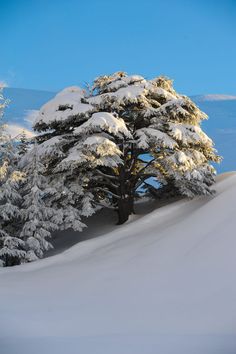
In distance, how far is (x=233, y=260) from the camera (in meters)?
10.4

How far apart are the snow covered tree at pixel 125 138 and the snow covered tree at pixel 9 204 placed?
2.04 m

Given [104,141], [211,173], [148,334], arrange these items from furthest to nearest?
[211,173], [104,141], [148,334]

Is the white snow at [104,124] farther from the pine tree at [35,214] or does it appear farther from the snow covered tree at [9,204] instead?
the snow covered tree at [9,204]

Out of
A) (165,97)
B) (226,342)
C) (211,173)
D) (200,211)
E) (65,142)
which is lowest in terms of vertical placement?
(226,342)

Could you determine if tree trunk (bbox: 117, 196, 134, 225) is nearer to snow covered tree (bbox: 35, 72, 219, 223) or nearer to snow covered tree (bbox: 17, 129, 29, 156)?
snow covered tree (bbox: 35, 72, 219, 223)

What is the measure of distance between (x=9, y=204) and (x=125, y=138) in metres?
6.85

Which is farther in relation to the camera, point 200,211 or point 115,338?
point 200,211

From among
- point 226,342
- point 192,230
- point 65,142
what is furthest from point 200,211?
point 226,342

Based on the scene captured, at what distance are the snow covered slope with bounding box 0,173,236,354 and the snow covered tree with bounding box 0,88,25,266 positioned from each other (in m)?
2.23

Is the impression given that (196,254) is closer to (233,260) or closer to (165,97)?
(233,260)

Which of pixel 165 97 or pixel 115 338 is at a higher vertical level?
pixel 165 97

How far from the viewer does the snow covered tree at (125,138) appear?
1891 cm

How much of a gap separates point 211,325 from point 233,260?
118 inches

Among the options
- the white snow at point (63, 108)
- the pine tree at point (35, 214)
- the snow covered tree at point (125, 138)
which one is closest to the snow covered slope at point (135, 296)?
the pine tree at point (35, 214)
